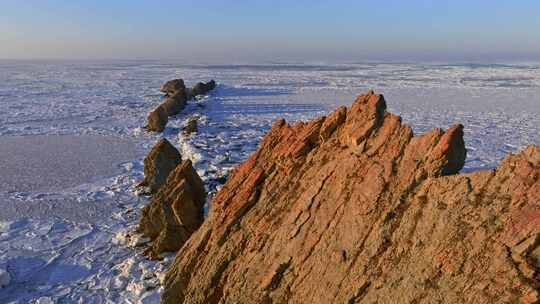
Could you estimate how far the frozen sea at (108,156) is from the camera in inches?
390

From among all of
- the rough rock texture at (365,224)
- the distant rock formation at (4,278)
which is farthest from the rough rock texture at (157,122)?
the rough rock texture at (365,224)

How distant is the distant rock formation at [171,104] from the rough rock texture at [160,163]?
40.4 ft

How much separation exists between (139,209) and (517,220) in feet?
37.4

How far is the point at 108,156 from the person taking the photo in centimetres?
2106

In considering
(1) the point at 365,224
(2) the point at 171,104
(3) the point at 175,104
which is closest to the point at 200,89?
(3) the point at 175,104

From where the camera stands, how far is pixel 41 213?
13742 millimetres

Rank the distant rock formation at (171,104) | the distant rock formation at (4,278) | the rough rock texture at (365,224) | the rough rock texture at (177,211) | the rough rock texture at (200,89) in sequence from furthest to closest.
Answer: the rough rock texture at (200,89) → the distant rock formation at (171,104) → the rough rock texture at (177,211) → the distant rock formation at (4,278) → the rough rock texture at (365,224)

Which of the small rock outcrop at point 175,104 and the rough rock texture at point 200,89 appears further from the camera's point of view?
the rough rock texture at point 200,89

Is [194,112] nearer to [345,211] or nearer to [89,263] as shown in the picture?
[89,263]

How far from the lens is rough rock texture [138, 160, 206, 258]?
10109 mm

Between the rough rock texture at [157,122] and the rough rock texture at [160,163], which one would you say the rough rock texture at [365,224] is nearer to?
the rough rock texture at [160,163]

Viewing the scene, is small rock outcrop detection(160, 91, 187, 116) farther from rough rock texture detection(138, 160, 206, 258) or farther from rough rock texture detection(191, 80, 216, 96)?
rough rock texture detection(138, 160, 206, 258)

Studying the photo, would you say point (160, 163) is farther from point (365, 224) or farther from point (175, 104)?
point (175, 104)

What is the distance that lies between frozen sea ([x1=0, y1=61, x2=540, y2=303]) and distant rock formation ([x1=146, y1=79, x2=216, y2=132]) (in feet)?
2.44
